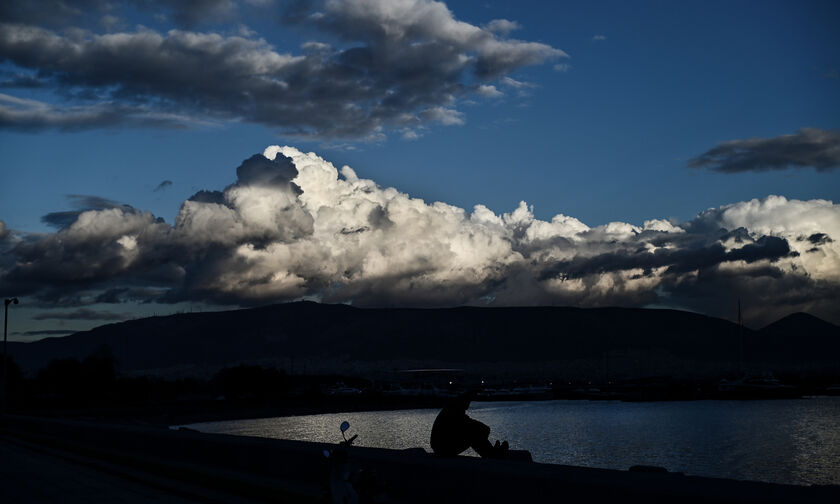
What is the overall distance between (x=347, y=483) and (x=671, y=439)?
106 meters

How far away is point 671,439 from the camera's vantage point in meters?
114

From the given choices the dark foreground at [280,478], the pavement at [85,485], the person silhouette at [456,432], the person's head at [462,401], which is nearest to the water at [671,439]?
the dark foreground at [280,478]

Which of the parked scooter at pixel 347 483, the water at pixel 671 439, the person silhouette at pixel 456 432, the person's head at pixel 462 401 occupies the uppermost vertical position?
the person's head at pixel 462 401

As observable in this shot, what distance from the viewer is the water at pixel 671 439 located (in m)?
80.5

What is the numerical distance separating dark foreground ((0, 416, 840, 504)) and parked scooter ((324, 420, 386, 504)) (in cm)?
37

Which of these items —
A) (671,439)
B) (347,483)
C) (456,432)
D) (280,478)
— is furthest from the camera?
(671,439)

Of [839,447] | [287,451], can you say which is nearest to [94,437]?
[287,451]

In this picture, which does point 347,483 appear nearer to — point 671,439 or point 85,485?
point 85,485

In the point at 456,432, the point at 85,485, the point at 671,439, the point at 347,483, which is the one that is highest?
the point at 456,432

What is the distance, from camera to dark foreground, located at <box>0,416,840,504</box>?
12702 mm

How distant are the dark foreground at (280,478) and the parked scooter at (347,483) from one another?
372mm

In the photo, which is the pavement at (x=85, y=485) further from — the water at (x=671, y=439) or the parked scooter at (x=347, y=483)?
the water at (x=671, y=439)

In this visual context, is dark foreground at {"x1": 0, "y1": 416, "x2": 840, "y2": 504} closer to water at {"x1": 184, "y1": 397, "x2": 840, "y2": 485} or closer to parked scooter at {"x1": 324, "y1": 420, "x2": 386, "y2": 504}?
parked scooter at {"x1": 324, "y1": 420, "x2": 386, "y2": 504}

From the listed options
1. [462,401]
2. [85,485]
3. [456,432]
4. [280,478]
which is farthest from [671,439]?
[462,401]
